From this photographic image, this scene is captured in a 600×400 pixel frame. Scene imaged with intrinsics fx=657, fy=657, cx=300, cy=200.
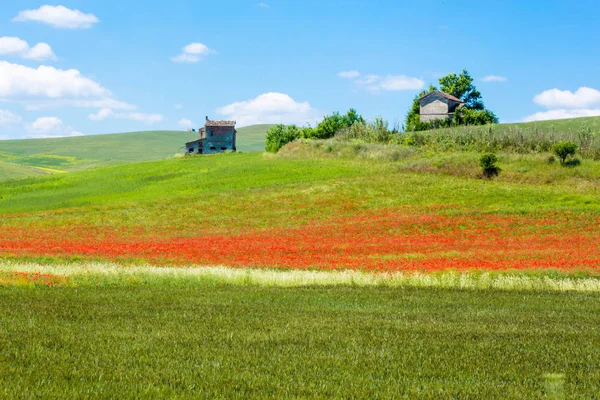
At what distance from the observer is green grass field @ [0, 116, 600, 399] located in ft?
35.0

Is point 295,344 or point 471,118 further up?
point 471,118

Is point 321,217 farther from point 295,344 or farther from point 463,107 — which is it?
point 463,107

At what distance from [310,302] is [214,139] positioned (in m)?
120

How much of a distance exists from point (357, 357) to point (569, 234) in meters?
34.3

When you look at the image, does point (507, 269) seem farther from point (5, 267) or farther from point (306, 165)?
point (306, 165)

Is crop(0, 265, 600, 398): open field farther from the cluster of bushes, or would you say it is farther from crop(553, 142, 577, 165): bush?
the cluster of bushes

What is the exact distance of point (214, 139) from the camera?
13725 cm

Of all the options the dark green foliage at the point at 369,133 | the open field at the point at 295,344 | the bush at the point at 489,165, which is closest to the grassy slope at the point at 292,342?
the open field at the point at 295,344

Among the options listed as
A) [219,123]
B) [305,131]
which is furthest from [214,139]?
[305,131]

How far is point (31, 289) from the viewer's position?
21625 millimetres

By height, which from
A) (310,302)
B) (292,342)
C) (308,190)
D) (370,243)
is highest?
(292,342)

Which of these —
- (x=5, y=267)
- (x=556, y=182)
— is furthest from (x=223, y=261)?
(x=556, y=182)

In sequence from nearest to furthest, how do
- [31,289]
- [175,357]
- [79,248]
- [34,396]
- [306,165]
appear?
[34,396] → [175,357] → [31,289] → [79,248] → [306,165]

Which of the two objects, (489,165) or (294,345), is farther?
(489,165)
